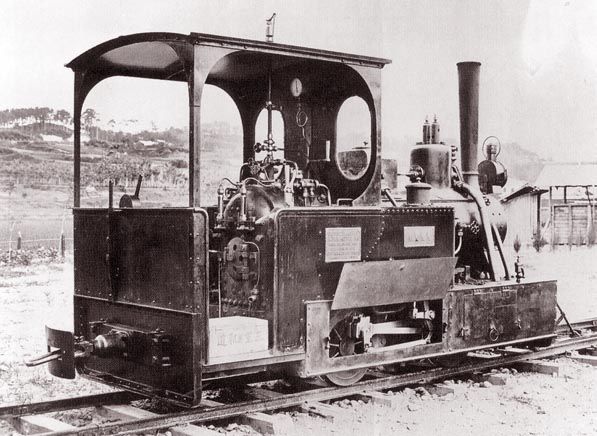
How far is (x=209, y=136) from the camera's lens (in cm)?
1580

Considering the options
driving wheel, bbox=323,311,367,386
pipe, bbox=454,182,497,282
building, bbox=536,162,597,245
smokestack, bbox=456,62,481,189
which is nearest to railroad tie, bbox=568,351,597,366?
pipe, bbox=454,182,497,282

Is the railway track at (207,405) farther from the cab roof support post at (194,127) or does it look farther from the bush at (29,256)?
the bush at (29,256)

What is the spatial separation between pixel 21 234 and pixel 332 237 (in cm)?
1234

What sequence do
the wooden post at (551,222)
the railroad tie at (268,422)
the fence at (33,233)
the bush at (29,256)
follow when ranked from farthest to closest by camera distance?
the wooden post at (551,222), the fence at (33,233), the bush at (29,256), the railroad tie at (268,422)

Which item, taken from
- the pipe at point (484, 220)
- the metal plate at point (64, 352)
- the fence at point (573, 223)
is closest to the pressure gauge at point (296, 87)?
the pipe at point (484, 220)

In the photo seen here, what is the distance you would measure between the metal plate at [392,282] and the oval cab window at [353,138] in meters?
1.02

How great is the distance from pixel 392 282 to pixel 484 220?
212cm

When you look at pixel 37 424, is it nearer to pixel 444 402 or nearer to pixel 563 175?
pixel 444 402

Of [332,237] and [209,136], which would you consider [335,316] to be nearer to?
[332,237]

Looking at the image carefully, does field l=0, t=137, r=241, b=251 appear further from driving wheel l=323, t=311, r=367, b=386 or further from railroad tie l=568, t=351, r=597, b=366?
driving wheel l=323, t=311, r=367, b=386

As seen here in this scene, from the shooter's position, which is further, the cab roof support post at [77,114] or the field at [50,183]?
the field at [50,183]

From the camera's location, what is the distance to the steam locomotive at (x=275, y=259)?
5.64 m

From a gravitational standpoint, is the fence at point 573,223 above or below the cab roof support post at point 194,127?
below

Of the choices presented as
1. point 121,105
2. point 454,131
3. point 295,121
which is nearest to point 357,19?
point 295,121
